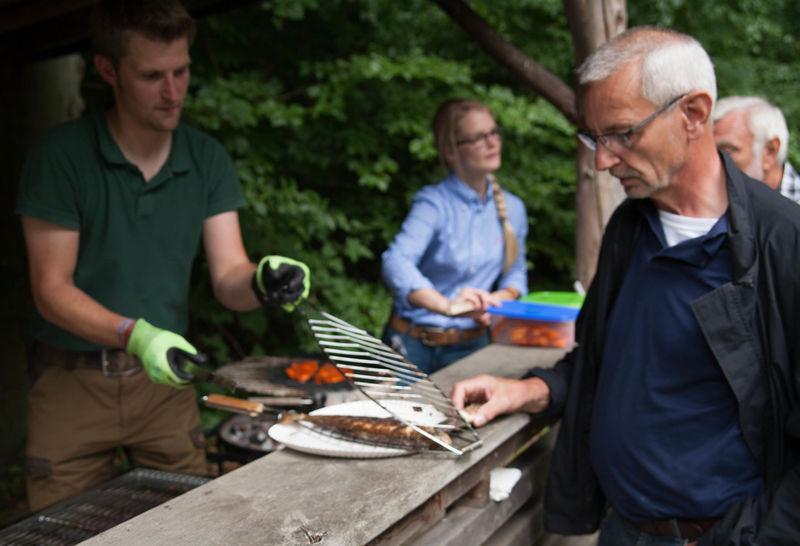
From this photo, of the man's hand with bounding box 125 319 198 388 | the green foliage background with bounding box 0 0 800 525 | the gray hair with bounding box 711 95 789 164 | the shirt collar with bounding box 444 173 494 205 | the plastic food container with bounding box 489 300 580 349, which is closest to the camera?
the man's hand with bounding box 125 319 198 388

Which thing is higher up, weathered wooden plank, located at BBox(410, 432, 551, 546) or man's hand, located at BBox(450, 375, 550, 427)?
man's hand, located at BBox(450, 375, 550, 427)

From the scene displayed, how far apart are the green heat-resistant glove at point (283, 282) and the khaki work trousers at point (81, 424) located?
69cm

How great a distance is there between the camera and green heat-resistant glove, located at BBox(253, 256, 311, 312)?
90.4 inches

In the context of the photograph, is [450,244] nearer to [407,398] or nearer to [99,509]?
[407,398]

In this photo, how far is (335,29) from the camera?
21.0ft

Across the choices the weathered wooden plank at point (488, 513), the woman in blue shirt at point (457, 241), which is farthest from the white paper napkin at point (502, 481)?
the woman in blue shirt at point (457, 241)

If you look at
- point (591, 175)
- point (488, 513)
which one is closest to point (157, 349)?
point (488, 513)

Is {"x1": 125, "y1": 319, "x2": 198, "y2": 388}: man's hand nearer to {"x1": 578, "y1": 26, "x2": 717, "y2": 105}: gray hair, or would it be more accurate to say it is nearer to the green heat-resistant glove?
the green heat-resistant glove

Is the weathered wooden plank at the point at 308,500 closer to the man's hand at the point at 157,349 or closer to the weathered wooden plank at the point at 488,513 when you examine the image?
the weathered wooden plank at the point at 488,513

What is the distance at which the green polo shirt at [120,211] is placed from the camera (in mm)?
2441

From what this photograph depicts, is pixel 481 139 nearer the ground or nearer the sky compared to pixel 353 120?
nearer the ground

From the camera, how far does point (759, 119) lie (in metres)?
3.14

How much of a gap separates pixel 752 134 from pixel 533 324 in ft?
4.31

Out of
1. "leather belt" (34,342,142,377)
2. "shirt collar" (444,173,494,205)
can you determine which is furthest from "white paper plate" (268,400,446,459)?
"shirt collar" (444,173,494,205)
